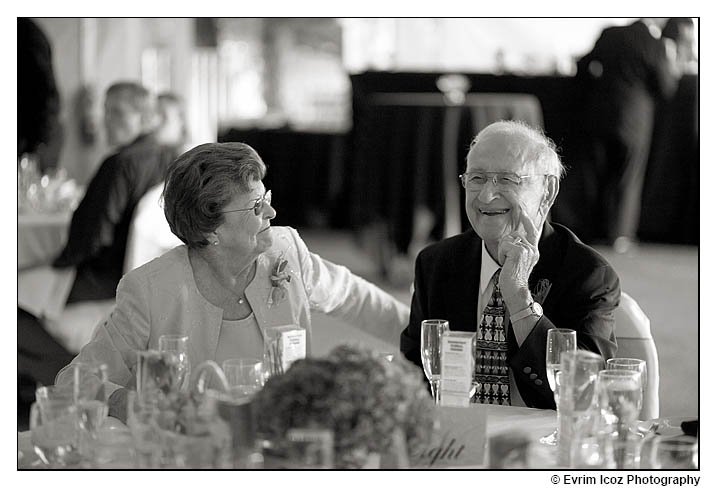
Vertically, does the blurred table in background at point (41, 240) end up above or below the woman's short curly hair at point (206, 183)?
below

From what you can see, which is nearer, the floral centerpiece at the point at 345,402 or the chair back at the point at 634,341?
the floral centerpiece at the point at 345,402

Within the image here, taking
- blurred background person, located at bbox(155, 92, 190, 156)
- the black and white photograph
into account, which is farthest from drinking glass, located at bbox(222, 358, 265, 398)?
blurred background person, located at bbox(155, 92, 190, 156)

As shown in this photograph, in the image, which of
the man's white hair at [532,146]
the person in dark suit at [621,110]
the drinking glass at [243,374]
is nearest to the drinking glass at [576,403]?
the drinking glass at [243,374]

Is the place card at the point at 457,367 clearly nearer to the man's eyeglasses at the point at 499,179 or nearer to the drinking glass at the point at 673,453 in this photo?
the drinking glass at the point at 673,453

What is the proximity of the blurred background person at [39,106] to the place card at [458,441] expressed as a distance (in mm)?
5504

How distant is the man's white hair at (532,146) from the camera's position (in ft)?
8.50

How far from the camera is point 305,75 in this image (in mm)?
13211

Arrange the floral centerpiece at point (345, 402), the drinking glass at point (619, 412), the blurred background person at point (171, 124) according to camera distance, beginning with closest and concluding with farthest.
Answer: the floral centerpiece at point (345, 402), the drinking glass at point (619, 412), the blurred background person at point (171, 124)

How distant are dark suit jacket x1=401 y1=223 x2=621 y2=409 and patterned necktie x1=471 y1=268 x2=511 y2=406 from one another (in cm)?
3
